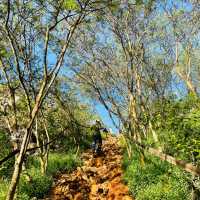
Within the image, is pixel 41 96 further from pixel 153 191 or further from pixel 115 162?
pixel 115 162

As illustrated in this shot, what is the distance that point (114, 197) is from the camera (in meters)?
19.5

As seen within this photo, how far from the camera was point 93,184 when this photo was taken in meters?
22.0

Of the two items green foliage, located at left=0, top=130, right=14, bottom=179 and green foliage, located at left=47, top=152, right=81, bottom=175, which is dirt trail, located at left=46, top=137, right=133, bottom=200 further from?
green foliage, located at left=0, top=130, right=14, bottom=179

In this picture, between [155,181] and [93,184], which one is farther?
[93,184]

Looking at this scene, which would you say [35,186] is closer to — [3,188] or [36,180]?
[36,180]

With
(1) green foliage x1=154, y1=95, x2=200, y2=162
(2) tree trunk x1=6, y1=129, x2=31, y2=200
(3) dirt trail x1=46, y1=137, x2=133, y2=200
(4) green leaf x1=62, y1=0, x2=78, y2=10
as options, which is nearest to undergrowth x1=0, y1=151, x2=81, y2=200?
(3) dirt trail x1=46, y1=137, x2=133, y2=200

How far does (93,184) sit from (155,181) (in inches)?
165

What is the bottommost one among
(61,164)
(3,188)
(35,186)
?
(3,188)

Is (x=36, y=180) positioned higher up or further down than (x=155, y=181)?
further down

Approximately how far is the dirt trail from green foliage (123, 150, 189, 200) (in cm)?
65

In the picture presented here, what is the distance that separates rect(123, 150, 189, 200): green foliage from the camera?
16.6 m

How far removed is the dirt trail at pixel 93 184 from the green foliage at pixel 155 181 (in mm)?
648

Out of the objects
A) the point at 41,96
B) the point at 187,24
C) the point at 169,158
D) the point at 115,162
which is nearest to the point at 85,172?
the point at 115,162

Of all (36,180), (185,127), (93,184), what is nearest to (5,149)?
(36,180)
